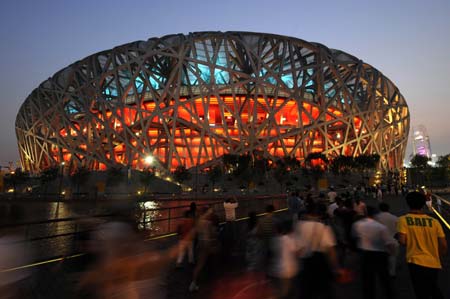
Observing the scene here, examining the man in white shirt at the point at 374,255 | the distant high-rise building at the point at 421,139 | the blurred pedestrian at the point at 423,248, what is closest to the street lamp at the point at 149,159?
the man in white shirt at the point at 374,255

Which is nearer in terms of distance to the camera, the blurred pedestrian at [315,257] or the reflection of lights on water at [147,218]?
the blurred pedestrian at [315,257]

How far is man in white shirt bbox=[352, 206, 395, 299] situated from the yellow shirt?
831 mm

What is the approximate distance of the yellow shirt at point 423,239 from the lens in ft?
10.6

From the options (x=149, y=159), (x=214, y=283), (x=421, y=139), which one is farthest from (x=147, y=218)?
(x=421, y=139)

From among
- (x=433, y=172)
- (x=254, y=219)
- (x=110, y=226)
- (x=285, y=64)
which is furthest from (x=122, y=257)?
(x=433, y=172)

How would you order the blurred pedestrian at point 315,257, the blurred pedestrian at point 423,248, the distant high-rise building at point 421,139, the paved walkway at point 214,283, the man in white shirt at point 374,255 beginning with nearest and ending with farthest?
the blurred pedestrian at point 423,248 < the blurred pedestrian at point 315,257 < the man in white shirt at point 374,255 < the paved walkway at point 214,283 < the distant high-rise building at point 421,139

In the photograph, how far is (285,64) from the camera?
5341 cm

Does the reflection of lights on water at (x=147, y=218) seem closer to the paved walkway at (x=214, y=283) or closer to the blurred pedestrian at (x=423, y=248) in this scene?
the paved walkway at (x=214, y=283)

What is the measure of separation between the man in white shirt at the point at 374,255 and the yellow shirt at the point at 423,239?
831 millimetres

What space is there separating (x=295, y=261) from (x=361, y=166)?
48964 mm

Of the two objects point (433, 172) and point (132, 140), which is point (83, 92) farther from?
point (433, 172)

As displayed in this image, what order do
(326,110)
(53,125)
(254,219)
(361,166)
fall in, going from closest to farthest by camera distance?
(254,219) < (361,166) < (326,110) < (53,125)

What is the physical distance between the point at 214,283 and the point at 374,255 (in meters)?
2.46

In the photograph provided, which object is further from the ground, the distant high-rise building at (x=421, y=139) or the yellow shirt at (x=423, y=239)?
the distant high-rise building at (x=421, y=139)
